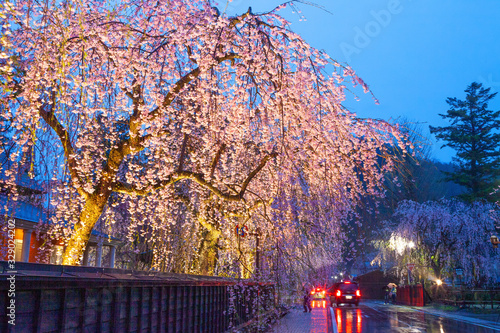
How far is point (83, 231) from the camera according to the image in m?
8.60

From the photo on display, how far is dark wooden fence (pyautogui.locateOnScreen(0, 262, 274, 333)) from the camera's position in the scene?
3.81m

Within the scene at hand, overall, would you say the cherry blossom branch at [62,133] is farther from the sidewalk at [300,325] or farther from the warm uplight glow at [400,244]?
the warm uplight glow at [400,244]

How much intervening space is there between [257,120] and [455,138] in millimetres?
39018

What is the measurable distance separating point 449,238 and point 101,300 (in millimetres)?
32386

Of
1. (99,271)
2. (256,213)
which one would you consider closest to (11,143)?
(99,271)

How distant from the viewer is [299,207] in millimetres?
12359

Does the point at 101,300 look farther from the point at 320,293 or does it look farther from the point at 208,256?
the point at 320,293

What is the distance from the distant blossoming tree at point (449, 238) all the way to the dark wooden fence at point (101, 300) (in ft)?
88.8

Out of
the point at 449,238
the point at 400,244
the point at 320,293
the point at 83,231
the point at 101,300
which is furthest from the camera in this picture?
the point at 320,293

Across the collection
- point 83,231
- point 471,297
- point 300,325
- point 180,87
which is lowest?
point 300,325

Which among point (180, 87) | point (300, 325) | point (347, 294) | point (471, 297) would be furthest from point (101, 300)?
point (347, 294)

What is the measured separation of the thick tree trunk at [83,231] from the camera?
841 centimetres

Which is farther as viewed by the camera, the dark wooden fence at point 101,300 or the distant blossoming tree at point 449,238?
the distant blossoming tree at point 449,238

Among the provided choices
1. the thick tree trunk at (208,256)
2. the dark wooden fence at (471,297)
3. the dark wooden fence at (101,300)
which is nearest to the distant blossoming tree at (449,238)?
the dark wooden fence at (471,297)
